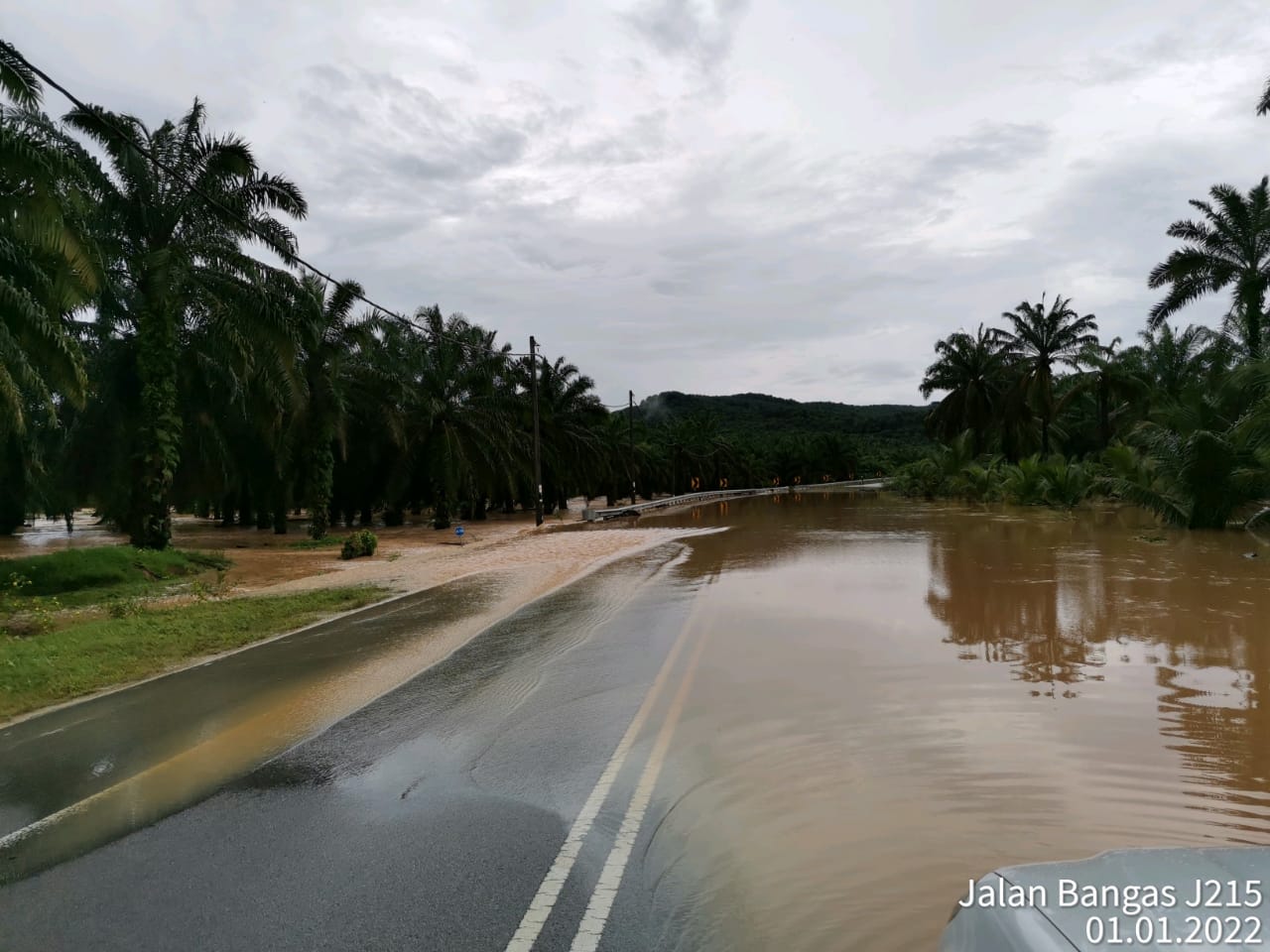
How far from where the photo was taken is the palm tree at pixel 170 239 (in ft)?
67.9

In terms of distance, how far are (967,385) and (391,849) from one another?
60.8 meters

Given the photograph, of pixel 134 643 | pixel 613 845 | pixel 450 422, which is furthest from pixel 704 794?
pixel 450 422

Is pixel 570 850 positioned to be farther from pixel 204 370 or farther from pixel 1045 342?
pixel 1045 342

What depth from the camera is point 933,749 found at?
6172mm

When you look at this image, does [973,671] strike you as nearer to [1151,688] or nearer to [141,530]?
[1151,688]

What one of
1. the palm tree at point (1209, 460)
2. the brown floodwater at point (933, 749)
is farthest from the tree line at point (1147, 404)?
the brown floodwater at point (933, 749)

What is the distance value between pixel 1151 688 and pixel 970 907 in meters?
6.28

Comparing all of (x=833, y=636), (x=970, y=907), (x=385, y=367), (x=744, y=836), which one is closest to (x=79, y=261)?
(x=833, y=636)

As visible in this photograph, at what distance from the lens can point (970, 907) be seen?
2.65 meters

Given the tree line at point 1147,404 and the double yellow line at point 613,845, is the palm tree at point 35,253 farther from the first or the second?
the tree line at point 1147,404

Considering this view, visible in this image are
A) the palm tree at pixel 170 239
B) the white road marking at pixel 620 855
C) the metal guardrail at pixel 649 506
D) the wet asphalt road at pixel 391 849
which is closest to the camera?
the white road marking at pixel 620 855

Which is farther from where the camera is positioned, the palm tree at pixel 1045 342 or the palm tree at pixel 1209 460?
the palm tree at pixel 1045 342

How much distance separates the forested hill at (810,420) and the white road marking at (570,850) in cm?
11466

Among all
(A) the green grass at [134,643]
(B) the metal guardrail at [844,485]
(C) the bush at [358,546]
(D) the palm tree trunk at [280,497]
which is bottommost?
(A) the green grass at [134,643]
